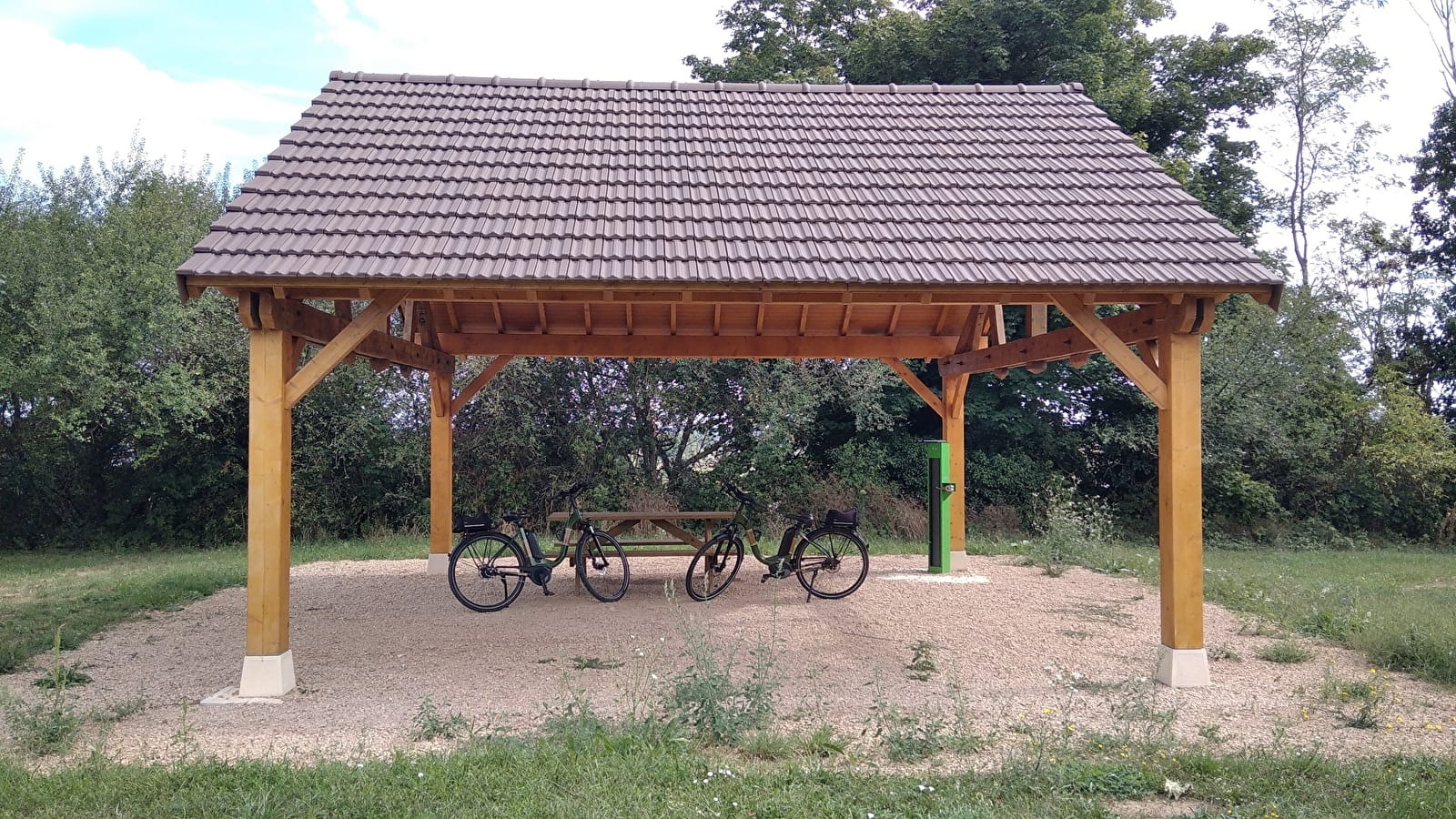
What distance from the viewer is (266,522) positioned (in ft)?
18.7

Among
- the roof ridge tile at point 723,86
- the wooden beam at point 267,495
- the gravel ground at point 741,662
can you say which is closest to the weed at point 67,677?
the gravel ground at point 741,662

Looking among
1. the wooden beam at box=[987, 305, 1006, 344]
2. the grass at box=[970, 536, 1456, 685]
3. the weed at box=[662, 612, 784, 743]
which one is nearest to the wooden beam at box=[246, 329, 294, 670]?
the weed at box=[662, 612, 784, 743]

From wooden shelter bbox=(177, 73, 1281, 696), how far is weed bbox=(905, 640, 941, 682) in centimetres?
140

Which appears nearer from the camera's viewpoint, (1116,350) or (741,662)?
(1116,350)

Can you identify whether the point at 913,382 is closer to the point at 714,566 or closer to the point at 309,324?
the point at 714,566

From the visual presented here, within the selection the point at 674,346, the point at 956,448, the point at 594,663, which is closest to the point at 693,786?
the point at 594,663

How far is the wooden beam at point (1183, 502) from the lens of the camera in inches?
233

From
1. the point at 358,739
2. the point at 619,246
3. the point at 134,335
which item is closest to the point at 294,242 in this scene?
the point at 619,246

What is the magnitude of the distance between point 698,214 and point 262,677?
3947 mm

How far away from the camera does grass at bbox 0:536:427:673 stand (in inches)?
304

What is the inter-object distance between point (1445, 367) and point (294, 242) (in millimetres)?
21037

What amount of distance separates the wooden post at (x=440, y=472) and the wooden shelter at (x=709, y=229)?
0.83 meters

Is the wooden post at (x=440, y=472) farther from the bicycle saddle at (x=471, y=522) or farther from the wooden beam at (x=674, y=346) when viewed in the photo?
the bicycle saddle at (x=471, y=522)

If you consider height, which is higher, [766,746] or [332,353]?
[332,353]
